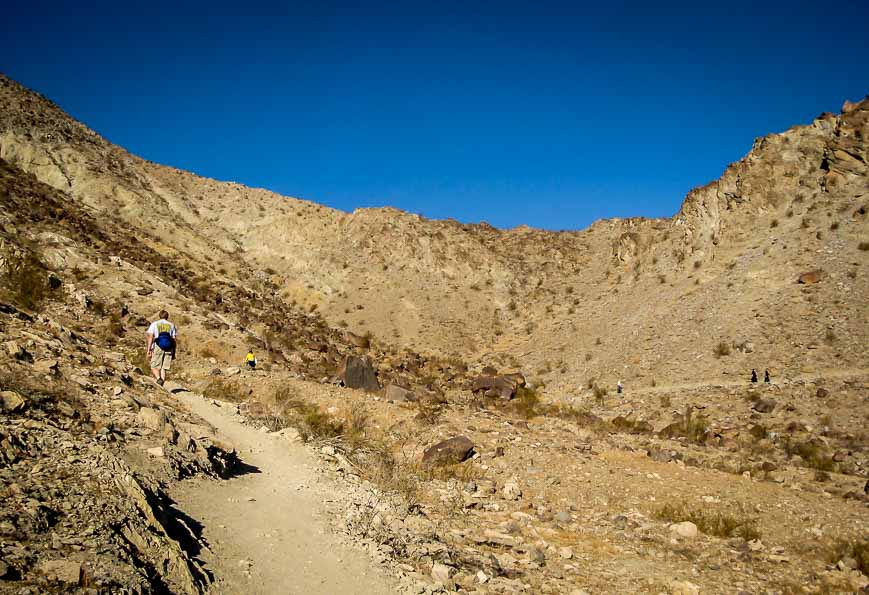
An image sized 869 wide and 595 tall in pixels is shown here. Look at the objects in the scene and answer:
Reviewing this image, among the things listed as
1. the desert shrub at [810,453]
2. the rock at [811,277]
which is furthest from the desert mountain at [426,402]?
the desert shrub at [810,453]

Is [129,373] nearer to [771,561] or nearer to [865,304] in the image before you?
[771,561]

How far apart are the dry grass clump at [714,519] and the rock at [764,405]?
12.2 meters

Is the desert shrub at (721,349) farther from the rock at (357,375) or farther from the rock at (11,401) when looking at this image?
the rock at (11,401)

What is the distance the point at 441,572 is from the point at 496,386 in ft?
66.0

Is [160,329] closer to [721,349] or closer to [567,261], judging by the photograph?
[721,349]

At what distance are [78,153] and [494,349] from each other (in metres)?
34.9

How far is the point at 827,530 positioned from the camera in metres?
8.67

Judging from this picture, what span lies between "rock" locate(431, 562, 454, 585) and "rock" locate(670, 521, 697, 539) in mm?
4454

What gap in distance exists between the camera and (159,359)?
11.9 m

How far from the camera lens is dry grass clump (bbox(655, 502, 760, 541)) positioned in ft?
28.0

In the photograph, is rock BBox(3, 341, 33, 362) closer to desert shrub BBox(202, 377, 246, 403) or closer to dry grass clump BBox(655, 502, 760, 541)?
desert shrub BBox(202, 377, 246, 403)

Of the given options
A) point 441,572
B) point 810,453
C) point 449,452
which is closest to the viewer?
point 441,572

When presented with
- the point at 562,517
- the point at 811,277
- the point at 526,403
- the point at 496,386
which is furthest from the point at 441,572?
the point at 811,277

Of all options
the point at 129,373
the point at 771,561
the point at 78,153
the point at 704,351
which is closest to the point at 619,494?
the point at 771,561
